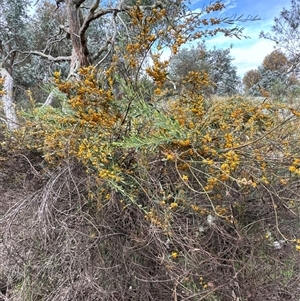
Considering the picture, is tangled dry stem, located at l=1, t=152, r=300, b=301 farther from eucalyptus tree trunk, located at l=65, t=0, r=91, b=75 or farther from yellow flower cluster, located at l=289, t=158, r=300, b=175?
eucalyptus tree trunk, located at l=65, t=0, r=91, b=75

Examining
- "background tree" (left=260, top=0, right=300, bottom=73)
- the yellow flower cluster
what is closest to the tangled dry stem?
the yellow flower cluster

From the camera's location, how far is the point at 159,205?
137cm

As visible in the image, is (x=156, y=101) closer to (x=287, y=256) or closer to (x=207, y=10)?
(x=207, y=10)

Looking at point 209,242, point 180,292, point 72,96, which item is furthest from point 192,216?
point 72,96

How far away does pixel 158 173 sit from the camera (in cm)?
143

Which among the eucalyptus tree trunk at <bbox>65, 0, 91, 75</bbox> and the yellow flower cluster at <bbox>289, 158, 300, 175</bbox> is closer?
the yellow flower cluster at <bbox>289, 158, 300, 175</bbox>

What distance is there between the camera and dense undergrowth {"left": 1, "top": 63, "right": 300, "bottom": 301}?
1.33m

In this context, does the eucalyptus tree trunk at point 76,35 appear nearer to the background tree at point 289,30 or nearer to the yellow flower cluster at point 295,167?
the yellow flower cluster at point 295,167

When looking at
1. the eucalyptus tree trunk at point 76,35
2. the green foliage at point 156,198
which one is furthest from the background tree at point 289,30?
the green foliage at point 156,198

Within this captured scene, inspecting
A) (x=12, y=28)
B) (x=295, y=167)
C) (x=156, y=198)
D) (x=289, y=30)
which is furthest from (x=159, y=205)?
(x=289, y=30)

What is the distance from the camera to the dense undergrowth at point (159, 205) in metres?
1.33

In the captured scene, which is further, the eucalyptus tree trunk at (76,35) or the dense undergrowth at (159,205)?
the eucalyptus tree trunk at (76,35)

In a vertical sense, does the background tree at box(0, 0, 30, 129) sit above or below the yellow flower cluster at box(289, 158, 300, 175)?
above

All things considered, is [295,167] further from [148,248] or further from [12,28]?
[12,28]
